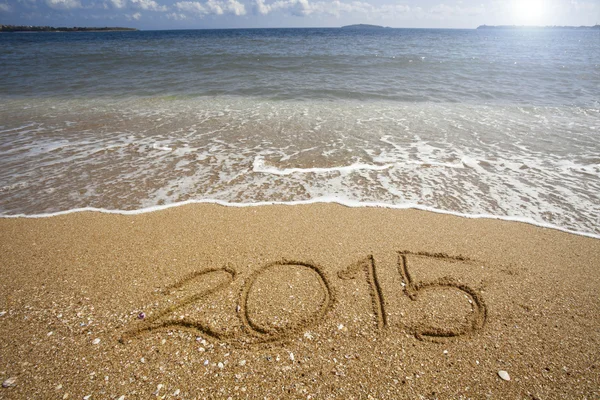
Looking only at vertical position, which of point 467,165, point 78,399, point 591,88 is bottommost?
point 78,399

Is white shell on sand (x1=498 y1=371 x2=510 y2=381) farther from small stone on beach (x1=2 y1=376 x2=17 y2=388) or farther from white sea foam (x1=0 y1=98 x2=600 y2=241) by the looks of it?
small stone on beach (x1=2 y1=376 x2=17 y2=388)

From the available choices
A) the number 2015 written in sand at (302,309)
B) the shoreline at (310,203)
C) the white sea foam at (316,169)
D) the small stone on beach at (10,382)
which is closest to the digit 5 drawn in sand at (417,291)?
the number 2015 written in sand at (302,309)

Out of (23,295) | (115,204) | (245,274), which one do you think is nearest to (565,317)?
(245,274)

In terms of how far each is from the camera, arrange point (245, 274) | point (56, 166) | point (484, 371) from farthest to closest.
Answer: point (56, 166), point (245, 274), point (484, 371)

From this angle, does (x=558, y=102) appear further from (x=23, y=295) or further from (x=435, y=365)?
(x=23, y=295)

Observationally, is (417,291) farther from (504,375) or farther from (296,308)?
(296,308)

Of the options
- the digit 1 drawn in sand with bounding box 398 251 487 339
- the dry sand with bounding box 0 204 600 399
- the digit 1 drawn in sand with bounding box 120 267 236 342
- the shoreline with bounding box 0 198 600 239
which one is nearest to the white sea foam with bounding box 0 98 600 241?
the shoreline with bounding box 0 198 600 239
